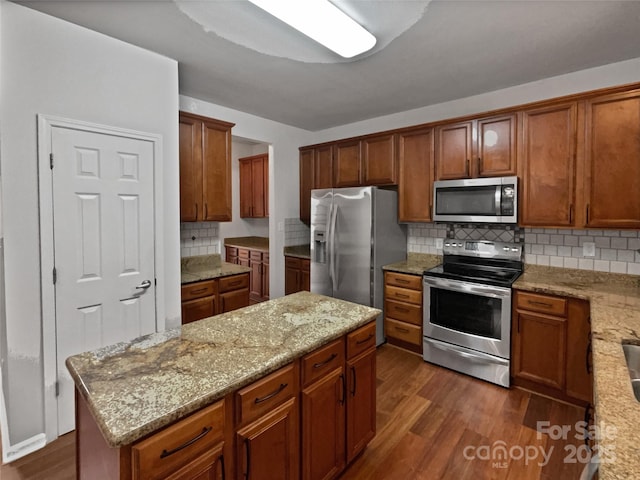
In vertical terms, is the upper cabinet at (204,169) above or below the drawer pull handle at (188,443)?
above

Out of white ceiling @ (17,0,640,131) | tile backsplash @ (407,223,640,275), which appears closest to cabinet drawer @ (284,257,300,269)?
white ceiling @ (17,0,640,131)

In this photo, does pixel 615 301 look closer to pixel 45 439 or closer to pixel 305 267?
pixel 305 267

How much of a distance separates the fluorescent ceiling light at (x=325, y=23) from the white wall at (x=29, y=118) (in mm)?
1312

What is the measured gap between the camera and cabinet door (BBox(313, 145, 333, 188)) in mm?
4223

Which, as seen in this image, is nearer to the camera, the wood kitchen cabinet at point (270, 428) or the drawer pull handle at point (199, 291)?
the wood kitchen cabinet at point (270, 428)

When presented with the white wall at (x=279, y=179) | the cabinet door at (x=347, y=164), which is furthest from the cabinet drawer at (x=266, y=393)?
the white wall at (x=279, y=179)

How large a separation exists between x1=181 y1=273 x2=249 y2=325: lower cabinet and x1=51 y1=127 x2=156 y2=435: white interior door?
1.38 ft

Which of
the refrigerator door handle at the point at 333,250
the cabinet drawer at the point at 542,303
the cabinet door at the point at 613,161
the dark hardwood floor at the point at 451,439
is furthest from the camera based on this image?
the refrigerator door handle at the point at 333,250

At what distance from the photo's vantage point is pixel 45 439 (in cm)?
204

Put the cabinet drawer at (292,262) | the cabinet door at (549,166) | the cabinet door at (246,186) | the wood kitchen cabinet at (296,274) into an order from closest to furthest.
→ the cabinet door at (549,166)
the wood kitchen cabinet at (296,274)
the cabinet drawer at (292,262)
the cabinet door at (246,186)

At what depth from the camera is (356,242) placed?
11.3 ft

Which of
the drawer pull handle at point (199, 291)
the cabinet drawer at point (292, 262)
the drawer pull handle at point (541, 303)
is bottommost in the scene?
the drawer pull handle at point (541, 303)

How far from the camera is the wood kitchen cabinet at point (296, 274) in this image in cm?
420

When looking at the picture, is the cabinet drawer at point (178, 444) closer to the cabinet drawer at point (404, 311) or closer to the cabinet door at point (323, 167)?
the cabinet drawer at point (404, 311)
